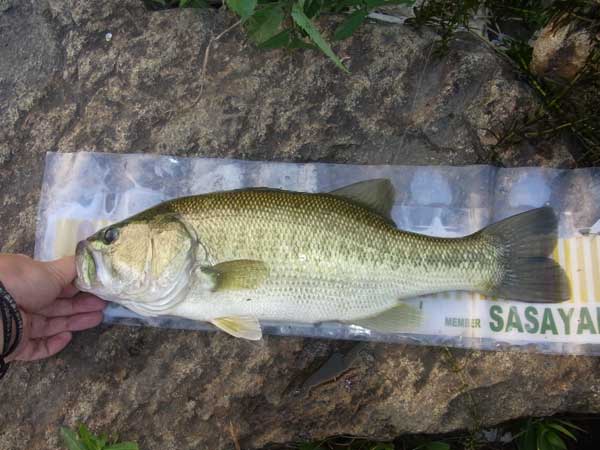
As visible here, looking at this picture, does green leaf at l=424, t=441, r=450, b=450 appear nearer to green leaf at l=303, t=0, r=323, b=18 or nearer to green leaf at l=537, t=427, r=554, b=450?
green leaf at l=537, t=427, r=554, b=450

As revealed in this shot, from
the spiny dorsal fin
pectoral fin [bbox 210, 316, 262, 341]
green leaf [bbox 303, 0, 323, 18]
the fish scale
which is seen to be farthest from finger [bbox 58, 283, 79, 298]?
green leaf [bbox 303, 0, 323, 18]

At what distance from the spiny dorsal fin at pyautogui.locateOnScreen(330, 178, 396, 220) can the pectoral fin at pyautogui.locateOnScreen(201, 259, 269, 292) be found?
22.4 inches

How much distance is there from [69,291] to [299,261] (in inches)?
50.9

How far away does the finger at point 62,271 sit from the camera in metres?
2.74

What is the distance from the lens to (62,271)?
9.07 ft

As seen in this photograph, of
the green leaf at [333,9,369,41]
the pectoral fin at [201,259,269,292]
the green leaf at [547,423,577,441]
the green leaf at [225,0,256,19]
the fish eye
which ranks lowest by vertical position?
the green leaf at [547,423,577,441]

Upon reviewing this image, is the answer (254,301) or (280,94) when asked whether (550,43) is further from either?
(254,301)

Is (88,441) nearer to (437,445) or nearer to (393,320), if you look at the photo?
(393,320)

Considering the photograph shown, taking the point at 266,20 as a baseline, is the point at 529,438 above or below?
below

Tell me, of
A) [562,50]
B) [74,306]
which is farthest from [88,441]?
[562,50]

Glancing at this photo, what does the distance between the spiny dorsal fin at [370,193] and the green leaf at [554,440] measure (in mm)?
1516

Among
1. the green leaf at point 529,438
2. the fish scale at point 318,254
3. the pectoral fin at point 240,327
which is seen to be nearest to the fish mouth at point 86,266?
the fish scale at point 318,254

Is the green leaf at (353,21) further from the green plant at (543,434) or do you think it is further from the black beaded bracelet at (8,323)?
the green plant at (543,434)

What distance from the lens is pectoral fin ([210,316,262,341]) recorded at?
8.86 ft
